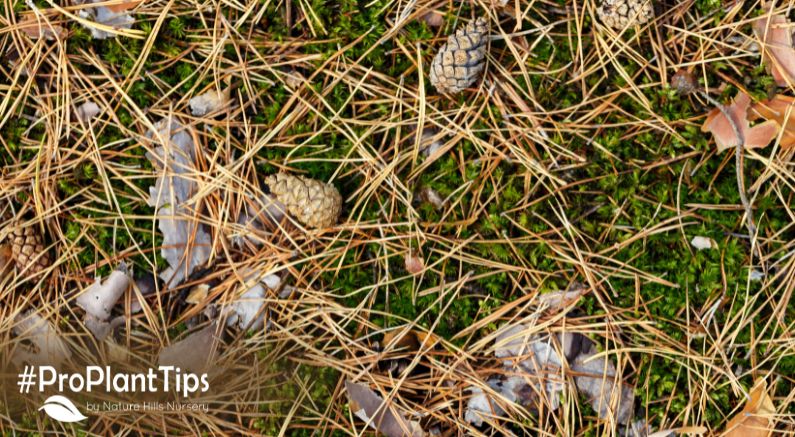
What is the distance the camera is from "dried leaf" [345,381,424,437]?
2105 millimetres

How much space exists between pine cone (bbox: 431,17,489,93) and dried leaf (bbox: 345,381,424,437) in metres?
1.15

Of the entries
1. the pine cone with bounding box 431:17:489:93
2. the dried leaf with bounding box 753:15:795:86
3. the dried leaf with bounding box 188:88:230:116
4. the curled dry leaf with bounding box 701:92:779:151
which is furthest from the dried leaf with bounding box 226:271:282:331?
the dried leaf with bounding box 753:15:795:86

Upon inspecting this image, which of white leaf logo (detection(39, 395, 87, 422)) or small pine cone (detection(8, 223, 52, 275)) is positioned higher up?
small pine cone (detection(8, 223, 52, 275))

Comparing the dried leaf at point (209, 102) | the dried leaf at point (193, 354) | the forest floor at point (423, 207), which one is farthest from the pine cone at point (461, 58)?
the dried leaf at point (193, 354)

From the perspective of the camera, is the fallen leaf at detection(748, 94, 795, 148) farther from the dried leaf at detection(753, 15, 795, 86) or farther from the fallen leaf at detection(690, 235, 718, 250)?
the fallen leaf at detection(690, 235, 718, 250)

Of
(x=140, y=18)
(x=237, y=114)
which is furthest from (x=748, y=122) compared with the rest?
(x=140, y=18)

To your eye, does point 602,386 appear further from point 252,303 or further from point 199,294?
point 199,294

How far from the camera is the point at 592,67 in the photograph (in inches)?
85.3

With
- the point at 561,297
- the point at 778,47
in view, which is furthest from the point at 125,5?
the point at 778,47

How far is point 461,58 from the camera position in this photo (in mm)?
2072

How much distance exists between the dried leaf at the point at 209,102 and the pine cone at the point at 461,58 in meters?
0.79

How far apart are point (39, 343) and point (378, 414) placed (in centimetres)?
132

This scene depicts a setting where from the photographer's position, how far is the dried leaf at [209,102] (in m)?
2.20

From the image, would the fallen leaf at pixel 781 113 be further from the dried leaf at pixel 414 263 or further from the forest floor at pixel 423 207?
the dried leaf at pixel 414 263
